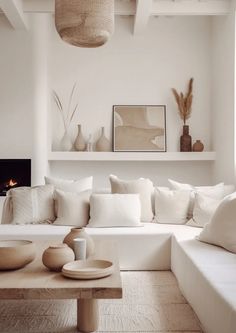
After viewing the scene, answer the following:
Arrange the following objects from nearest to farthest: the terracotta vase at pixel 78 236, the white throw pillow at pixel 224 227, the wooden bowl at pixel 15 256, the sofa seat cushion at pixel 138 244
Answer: the wooden bowl at pixel 15 256, the terracotta vase at pixel 78 236, the white throw pillow at pixel 224 227, the sofa seat cushion at pixel 138 244

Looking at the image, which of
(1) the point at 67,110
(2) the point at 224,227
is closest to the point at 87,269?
(2) the point at 224,227

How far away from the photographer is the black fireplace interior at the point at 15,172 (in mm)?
→ 6531

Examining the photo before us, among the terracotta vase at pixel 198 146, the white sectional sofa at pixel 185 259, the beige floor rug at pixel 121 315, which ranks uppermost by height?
the terracotta vase at pixel 198 146

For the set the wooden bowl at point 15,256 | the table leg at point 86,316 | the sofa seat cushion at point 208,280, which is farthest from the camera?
the table leg at point 86,316

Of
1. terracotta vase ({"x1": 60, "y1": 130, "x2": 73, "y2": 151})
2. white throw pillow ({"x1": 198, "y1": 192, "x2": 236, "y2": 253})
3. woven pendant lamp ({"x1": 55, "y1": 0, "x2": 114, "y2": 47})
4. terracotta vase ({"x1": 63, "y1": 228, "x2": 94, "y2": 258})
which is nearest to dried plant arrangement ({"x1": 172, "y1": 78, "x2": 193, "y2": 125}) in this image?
terracotta vase ({"x1": 60, "y1": 130, "x2": 73, "y2": 151})

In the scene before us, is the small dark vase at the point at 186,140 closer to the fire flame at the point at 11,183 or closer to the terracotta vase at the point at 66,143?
the terracotta vase at the point at 66,143

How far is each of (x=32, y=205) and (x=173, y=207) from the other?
1480 millimetres

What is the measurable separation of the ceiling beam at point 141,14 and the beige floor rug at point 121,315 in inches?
134

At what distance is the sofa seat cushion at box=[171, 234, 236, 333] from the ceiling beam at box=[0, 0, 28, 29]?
11.4ft

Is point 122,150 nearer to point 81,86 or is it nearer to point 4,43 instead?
point 81,86

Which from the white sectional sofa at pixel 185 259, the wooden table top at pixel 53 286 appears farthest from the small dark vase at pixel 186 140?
the wooden table top at pixel 53 286

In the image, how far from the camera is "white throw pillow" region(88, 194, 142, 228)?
15.4 feet

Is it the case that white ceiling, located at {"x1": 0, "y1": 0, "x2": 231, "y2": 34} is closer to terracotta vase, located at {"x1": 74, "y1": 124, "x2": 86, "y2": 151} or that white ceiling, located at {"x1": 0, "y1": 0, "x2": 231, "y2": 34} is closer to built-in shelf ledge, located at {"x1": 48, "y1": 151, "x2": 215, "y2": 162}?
terracotta vase, located at {"x1": 74, "y1": 124, "x2": 86, "y2": 151}

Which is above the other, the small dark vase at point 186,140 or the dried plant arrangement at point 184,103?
the dried plant arrangement at point 184,103
